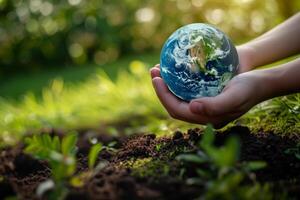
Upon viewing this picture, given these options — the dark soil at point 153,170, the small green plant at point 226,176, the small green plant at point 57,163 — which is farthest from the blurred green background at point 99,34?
the small green plant at point 226,176

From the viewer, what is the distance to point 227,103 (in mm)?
2365

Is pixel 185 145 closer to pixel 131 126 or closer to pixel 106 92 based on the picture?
pixel 131 126

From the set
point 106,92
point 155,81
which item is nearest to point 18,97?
point 106,92

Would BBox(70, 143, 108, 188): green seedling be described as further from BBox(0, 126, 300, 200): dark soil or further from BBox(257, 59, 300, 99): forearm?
BBox(257, 59, 300, 99): forearm

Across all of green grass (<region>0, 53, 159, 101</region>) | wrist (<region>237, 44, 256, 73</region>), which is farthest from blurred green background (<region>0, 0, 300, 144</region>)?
wrist (<region>237, 44, 256, 73</region>)

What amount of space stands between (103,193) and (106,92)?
337 cm

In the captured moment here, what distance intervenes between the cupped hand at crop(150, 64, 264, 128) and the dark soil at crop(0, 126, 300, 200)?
12 centimetres

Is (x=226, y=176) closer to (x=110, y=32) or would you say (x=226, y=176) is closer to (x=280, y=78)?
(x=280, y=78)

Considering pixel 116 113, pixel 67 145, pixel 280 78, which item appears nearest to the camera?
pixel 67 145

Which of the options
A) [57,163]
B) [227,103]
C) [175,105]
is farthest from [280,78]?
[57,163]

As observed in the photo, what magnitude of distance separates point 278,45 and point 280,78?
2.33 feet

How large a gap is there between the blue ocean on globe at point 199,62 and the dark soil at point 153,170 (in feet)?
0.77

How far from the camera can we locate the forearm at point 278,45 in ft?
10.1

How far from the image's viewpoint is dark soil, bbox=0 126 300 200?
195 cm
